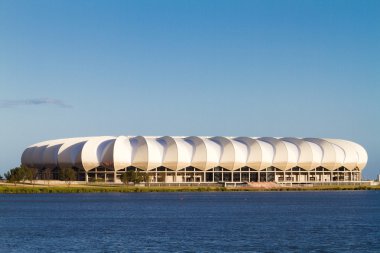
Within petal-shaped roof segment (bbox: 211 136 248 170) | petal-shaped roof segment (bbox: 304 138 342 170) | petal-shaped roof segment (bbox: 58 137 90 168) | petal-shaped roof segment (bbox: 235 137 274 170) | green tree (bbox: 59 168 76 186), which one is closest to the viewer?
green tree (bbox: 59 168 76 186)

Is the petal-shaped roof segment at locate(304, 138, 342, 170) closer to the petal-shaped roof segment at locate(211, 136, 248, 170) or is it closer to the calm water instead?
the petal-shaped roof segment at locate(211, 136, 248, 170)

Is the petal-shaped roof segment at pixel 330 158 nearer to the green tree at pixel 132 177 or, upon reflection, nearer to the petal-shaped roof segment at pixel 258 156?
the petal-shaped roof segment at pixel 258 156

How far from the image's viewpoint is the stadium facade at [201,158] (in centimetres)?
14062

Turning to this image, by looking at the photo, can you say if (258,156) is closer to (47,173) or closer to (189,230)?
(47,173)

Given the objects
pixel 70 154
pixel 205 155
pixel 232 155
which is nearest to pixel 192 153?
pixel 205 155

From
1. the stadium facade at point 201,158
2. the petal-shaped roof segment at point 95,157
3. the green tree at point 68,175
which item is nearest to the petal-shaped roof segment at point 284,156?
the stadium facade at point 201,158

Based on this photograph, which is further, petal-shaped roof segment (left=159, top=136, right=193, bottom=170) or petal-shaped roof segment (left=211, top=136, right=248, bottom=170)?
petal-shaped roof segment (left=211, top=136, right=248, bottom=170)

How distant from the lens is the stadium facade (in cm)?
14062

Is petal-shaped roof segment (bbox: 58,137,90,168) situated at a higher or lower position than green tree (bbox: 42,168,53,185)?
higher

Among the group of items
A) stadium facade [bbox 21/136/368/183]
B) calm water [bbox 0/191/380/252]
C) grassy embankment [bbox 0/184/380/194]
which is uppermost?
stadium facade [bbox 21/136/368/183]

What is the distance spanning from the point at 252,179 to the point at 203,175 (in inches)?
403

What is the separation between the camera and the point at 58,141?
504ft

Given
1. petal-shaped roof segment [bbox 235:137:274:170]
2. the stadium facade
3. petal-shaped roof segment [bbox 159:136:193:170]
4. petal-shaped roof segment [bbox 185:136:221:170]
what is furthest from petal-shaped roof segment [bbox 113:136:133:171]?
petal-shaped roof segment [bbox 235:137:274:170]

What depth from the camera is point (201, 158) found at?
143m
